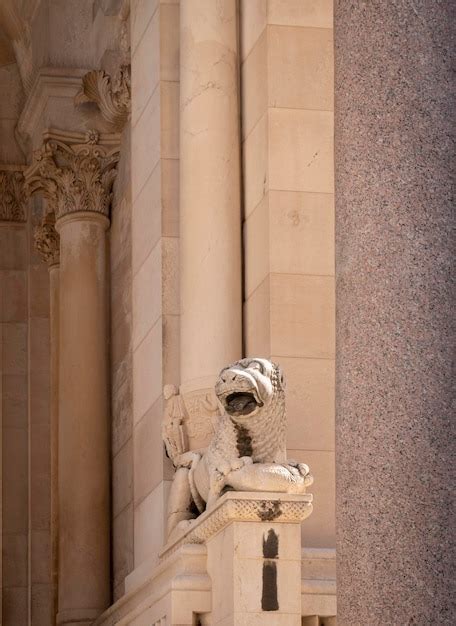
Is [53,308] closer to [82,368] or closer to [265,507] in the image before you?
[82,368]

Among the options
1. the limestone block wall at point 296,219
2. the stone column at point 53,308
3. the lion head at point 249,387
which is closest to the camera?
the lion head at point 249,387

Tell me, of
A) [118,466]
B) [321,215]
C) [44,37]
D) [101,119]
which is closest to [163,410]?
[321,215]

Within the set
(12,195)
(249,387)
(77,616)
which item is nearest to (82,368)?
(77,616)

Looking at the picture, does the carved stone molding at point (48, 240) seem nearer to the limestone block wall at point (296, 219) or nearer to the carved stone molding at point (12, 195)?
the carved stone molding at point (12, 195)

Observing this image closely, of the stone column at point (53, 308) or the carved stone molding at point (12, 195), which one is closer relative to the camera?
the stone column at point (53, 308)

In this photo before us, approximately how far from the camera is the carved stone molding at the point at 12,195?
2722 centimetres

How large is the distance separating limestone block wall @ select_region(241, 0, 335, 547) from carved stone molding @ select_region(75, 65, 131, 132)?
14.9 feet

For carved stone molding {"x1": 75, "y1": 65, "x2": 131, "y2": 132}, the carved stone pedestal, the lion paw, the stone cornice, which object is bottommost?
the carved stone pedestal

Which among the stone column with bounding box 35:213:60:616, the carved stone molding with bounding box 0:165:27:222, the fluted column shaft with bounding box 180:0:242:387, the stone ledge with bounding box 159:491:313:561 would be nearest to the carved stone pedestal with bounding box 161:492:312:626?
the stone ledge with bounding box 159:491:313:561

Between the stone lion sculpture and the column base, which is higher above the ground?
the stone lion sculpture

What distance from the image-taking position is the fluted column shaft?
16.2m

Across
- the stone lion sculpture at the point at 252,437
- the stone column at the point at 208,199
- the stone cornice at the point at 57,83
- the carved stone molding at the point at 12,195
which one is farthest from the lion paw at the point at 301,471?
the carved stone molding at the point at 12,195

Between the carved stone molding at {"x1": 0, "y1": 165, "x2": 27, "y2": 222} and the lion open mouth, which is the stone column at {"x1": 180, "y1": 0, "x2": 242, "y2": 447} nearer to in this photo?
the lion open mouth

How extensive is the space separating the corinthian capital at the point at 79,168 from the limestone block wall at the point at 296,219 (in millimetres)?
5963
